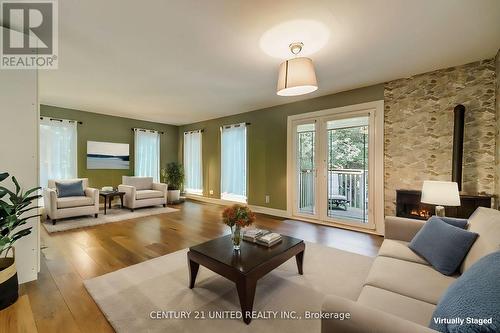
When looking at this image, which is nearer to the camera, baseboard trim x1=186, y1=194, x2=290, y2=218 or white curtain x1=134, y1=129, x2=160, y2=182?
baseboard trim x1=186, y1=194, x2=290, y2=218

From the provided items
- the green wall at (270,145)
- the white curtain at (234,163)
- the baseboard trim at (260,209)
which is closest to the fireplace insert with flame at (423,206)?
the green wall at (270,145)

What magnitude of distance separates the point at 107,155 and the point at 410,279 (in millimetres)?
6920

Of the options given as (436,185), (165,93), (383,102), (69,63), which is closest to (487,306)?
(436,185)

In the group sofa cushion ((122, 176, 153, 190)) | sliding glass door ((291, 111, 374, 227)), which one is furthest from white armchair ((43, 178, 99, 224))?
sliding glass door ((291, 111, 374, 227))

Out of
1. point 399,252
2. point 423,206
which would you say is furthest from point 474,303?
point 423,206

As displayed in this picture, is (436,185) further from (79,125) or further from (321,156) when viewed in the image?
(79,125)

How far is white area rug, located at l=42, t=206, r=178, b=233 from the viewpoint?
385 centimetres

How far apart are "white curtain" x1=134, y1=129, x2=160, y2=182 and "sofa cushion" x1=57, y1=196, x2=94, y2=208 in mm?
2295

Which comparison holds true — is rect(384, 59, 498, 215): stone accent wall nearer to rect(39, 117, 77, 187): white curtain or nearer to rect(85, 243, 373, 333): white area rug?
rect(85, 243, 373, 333): white area rug

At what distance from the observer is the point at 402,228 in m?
2.19

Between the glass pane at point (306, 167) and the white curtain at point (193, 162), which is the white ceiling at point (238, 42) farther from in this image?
the white curtain at point (193, 162)

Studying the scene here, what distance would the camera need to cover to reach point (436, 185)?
2500mm

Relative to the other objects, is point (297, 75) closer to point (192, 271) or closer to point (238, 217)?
point (238, 217)

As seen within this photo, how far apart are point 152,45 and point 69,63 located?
1408 millimetres
